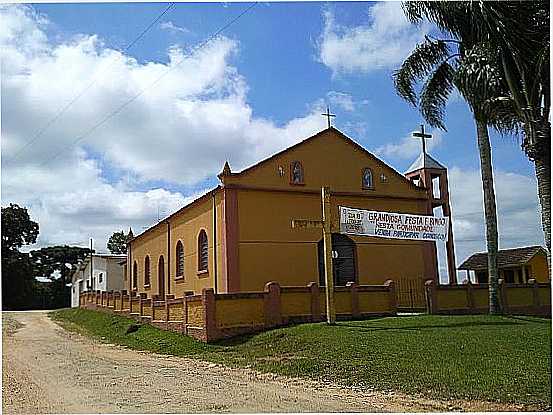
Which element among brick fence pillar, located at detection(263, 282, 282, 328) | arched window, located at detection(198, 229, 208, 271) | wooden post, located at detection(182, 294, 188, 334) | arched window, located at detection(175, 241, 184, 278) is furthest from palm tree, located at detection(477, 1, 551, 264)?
arched window, located at detection(175, 241, 184, 278)

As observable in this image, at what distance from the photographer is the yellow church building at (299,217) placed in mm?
22578

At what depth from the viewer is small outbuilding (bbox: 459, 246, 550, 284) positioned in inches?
1253

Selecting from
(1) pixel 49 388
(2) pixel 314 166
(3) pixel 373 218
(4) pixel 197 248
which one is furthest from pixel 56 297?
(1) pixel 49 388

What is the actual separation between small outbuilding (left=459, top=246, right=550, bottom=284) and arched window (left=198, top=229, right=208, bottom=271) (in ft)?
45.1

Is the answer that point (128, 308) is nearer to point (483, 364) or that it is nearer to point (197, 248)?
point (197, 248)

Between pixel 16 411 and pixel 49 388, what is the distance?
2130 mm

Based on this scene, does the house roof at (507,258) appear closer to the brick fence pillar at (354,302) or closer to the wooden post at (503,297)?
the wooden post at (503,297)

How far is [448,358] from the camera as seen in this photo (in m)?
12.1

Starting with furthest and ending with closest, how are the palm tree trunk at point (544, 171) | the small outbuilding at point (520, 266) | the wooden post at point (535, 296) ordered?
1. the small outbuilding at point (520, 266)
2. the wooden post at point (535, 296)
3. the palm tree trunk at point (544, 171)

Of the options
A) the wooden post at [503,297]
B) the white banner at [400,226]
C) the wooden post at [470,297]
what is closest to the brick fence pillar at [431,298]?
the wooden post at [470,297]

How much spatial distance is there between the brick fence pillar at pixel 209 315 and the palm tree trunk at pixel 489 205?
834 centimetres

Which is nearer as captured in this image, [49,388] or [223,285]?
[49,388]

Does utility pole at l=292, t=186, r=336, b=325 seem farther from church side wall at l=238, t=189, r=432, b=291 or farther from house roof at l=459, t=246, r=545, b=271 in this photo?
house roof at l=459, t=246, r=545, b=271

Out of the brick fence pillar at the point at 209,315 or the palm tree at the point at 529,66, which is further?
the brick fence pillar at the point at 209,315
